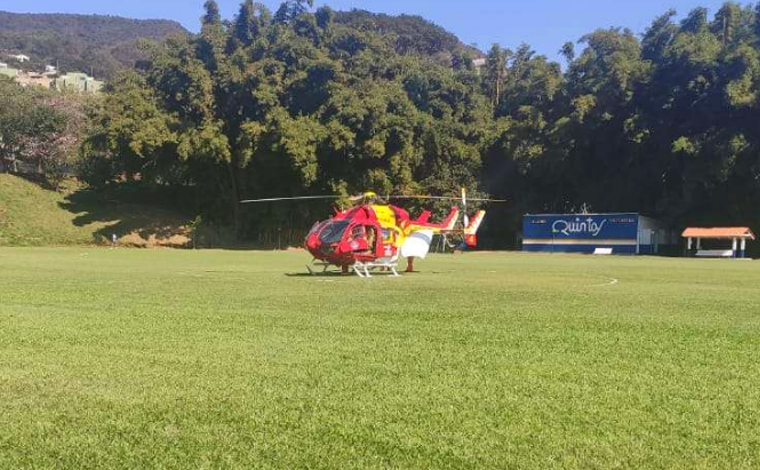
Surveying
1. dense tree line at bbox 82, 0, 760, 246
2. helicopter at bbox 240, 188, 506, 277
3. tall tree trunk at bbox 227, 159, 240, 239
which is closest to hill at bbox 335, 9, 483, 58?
dense tree line at bbox 82, 0, 760, 246

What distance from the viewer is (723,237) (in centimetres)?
4328

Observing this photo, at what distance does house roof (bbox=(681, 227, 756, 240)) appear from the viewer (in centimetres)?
4278

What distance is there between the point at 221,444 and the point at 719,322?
8.08m

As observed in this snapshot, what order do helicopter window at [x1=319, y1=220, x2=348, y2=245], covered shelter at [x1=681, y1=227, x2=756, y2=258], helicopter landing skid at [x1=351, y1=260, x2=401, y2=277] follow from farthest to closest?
covered shelter at [x1=681, y1=227, x2=756, y2=258], helicopter landing skid at [x1=351, y1=260, x2=401, y2=277], helicopter window at [x1=319, y1=220, x2=348, y2=245]

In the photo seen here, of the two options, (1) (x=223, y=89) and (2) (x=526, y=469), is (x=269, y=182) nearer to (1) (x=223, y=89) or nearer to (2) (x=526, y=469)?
(1) (x=223, y=89)

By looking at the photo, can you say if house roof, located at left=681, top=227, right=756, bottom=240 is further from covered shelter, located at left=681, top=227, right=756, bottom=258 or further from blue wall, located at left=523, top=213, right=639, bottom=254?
blue wall, located at left=523, top=213, right=639, bottom=254

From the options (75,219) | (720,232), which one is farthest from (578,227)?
(75,219)

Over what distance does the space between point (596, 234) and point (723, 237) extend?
8030mm

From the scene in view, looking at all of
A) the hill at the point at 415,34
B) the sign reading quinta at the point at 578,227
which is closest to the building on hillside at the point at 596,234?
the sign reading quinta at the point at 578,227

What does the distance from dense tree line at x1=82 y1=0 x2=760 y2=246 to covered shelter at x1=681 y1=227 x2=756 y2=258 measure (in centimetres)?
222

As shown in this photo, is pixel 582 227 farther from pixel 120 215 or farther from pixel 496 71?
pixel 120 215

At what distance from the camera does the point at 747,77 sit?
141 feet

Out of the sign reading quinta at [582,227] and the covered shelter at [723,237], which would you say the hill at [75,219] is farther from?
the covered shelter at [723,237]

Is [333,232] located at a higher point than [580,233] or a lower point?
lower
